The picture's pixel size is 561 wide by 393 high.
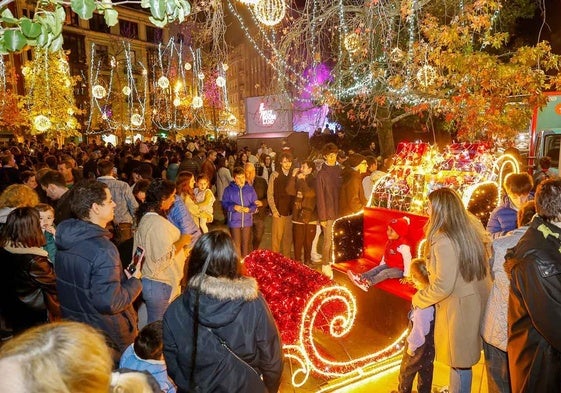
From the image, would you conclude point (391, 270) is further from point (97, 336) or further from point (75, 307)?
point (97, 336)

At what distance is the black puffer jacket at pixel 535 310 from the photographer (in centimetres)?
276

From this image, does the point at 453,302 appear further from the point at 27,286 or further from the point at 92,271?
the point at 27,286

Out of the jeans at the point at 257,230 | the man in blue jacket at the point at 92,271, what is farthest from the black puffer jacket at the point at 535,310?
the jeans at the point at 257,230

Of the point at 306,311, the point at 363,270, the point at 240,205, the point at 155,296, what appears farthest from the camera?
the point at 240,205

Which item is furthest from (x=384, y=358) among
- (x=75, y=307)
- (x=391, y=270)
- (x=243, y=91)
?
(x=243, y=91)

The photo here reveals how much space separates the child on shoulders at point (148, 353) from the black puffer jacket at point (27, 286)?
102 centimetres

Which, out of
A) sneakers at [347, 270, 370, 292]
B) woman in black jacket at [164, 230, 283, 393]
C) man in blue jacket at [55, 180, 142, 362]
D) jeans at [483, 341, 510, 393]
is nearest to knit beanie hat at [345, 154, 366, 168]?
sneakers at [347, 270, 370, 292]

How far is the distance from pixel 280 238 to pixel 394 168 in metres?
2.98

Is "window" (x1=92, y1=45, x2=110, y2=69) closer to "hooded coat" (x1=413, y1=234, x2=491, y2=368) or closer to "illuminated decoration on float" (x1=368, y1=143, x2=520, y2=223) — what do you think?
"illuminated decoration on float" (x1=368, y1=143, x2=520, y2=223)

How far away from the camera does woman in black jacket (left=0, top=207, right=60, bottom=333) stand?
141 inches

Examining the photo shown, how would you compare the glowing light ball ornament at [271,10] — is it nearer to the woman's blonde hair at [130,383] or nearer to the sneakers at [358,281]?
the sneakers at [358,281]

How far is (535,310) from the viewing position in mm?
2807

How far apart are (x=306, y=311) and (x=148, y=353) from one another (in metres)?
1.47

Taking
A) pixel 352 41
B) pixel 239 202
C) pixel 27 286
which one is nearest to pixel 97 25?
pixel 239 202
